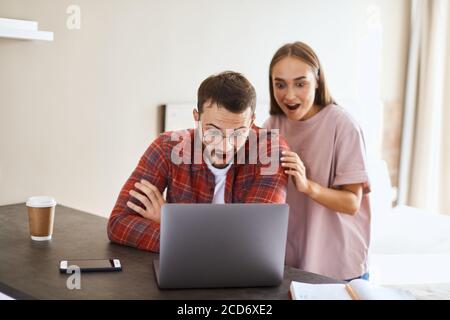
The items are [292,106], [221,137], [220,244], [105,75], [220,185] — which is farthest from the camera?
[105,75]

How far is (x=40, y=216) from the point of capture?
1.94 metres

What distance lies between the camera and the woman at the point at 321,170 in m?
2.20

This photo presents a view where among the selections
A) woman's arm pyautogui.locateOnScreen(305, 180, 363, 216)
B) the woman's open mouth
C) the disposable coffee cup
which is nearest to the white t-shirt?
woman's arm pyautogui.locateOnScreen(305, 180, 363, 216)

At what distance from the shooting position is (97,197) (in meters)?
2.78

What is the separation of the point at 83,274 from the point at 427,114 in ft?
10.6

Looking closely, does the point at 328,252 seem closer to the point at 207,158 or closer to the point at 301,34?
the point at 207,158

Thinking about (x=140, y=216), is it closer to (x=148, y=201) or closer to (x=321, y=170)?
(x=148, y=201)

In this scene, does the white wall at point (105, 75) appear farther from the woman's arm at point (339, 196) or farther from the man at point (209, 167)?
the woman's arm at point (339, 196)

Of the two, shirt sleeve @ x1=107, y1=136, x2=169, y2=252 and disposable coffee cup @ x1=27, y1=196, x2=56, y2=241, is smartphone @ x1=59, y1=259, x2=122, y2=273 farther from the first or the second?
disposable coffee cup @ x1=27, y1=196, x2=56, y2=241

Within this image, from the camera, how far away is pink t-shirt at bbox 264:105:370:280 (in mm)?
2199

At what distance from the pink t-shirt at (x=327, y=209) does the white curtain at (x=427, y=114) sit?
2.24m

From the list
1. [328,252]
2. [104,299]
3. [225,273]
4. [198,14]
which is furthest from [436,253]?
[104,299]

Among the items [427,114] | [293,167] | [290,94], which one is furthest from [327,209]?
[427,114]

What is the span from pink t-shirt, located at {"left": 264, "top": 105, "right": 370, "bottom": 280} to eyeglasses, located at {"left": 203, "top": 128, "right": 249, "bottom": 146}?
384 mm
